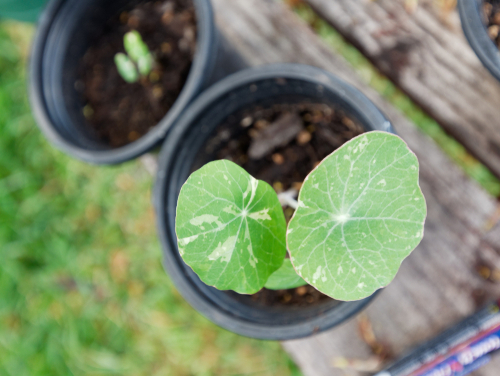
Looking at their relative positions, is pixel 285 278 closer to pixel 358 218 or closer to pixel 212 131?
pixel 358 218

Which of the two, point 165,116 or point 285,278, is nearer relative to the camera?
point 285,278

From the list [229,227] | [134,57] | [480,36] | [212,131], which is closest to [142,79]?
[134,57]

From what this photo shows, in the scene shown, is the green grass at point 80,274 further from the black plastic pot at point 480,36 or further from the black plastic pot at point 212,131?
the black plastic pot at point 480,36

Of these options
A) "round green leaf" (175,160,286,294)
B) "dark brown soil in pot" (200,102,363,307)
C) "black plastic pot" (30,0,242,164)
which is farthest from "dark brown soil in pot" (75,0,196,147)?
"round green leaf" (175,160,286,294)

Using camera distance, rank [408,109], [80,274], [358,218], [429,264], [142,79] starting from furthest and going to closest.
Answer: [80,274] < [408,109] < [142,79] < [429,264] < [358,218]

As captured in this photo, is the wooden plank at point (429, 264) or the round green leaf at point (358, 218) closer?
the round green leaf at point (358, 218)

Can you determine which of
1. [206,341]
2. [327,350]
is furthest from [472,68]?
[206,341]

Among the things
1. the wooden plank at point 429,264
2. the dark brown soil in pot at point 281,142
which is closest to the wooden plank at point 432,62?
the wooden plank at point 429,264

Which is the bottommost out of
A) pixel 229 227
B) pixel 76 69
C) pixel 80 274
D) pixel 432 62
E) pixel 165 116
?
pixel 80 274
